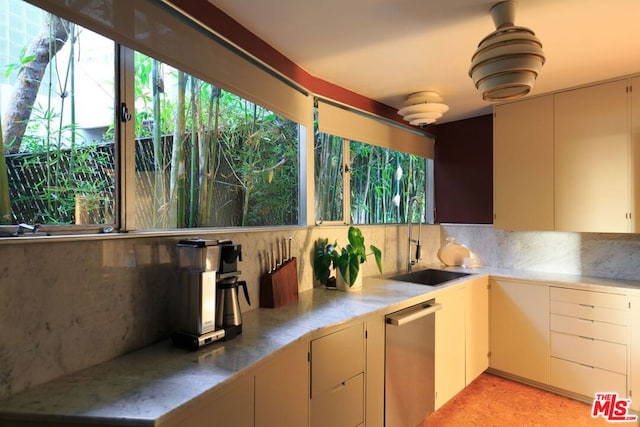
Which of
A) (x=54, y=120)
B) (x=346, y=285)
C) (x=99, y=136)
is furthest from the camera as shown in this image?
(x=346, y=285)

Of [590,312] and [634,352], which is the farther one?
[590,312]

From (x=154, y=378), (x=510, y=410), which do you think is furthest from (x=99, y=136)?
(x=510, y=410)

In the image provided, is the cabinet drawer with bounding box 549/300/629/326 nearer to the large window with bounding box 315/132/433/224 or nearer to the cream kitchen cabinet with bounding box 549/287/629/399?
the cream kitchen cabinet with bounding box 549/287/629/399

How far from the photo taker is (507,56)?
1.60 meters

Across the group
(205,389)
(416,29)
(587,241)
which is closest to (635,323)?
(587,241)

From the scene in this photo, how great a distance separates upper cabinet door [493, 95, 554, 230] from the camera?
2.74 m

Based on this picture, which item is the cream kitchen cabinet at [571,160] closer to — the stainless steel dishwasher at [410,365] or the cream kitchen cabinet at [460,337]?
the cream kitchen cabinet at [460,337]

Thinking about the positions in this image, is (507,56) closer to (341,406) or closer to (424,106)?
(424,106)

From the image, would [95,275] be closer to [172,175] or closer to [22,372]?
[22,372]

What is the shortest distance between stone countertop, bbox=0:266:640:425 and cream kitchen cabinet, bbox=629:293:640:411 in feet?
6.19

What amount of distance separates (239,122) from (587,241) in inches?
113

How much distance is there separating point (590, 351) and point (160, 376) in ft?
9.26

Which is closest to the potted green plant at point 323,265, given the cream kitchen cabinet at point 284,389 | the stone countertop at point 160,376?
the stone countertop at point 160,376

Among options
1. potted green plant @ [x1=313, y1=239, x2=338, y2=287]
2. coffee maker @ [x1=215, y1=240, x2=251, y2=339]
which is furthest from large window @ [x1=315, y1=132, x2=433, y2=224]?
coffee maker @ [x1=215, y1=240, x2=251, y2=339]
